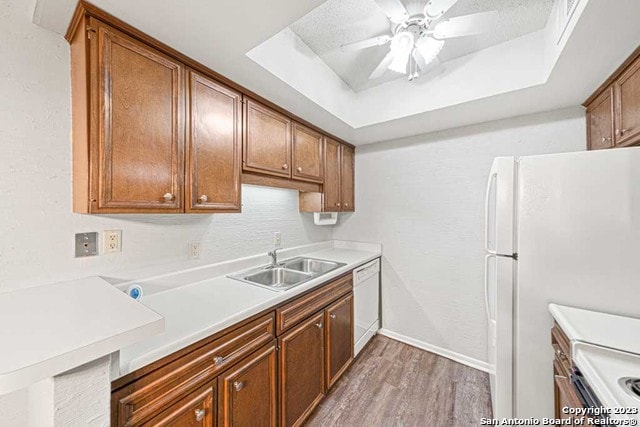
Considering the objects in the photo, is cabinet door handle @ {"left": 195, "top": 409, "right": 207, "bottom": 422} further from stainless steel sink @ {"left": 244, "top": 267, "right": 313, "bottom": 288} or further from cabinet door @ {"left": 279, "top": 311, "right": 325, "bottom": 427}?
stainless steel sink @ {"left": 244, "top": 267, "right": 313, "bottom": 288}

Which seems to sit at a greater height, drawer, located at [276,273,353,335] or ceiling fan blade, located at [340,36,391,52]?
ceiling fan blade, located at [340,36,391,52]

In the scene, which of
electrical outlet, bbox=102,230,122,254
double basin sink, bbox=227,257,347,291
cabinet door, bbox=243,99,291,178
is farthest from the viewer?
double basin sink, bbox=227,257,347,291

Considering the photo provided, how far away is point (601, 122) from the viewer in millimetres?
1612

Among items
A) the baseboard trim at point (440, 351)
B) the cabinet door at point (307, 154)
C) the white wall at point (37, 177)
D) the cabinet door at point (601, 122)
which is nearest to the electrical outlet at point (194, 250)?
the white wall at point (37, 177)

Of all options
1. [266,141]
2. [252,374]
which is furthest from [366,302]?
[266,141]

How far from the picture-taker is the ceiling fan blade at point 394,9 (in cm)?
120

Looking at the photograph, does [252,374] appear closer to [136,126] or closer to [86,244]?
[86,244]

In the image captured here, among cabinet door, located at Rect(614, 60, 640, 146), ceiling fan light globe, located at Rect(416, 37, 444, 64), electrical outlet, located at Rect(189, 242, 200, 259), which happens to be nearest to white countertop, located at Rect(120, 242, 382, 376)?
electrical outlet, located at Rect(189, 242, 200, 259)

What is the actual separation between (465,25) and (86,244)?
2.22 m

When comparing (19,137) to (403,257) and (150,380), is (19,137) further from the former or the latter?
(403,257)

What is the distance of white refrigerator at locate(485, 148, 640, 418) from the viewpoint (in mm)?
1153

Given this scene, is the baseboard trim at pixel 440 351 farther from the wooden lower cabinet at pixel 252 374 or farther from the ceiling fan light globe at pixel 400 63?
the ceiling fan light globe at pixel 400 63

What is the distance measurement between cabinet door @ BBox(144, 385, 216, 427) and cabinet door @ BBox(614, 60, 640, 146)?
233 cm

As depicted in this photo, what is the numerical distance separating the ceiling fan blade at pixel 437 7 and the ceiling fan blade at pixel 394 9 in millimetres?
100
